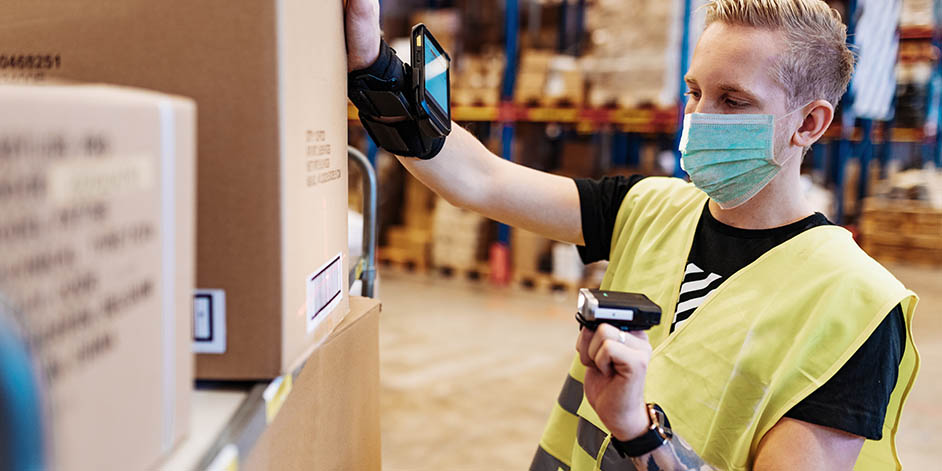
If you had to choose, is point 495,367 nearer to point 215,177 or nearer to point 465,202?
point 465,202

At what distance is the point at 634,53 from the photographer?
6227 mm

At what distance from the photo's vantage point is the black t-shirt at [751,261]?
1.25 meters

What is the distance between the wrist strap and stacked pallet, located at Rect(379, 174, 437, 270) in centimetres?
614

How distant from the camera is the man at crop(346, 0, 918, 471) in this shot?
1252mm

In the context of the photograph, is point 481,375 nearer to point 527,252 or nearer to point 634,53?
point 527,252

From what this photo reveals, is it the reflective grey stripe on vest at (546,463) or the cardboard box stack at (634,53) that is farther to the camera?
the cardboard box stack at (634,53)

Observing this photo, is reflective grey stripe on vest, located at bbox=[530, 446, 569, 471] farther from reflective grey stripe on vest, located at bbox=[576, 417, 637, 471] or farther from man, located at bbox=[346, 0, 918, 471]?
reflective grey stripe on vest, located at bbox=[576, 417, 637, 471]

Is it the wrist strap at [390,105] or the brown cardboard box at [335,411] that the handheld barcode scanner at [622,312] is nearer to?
the brown cardboard box at [335,411]

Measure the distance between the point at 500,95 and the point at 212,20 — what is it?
664 centimetres

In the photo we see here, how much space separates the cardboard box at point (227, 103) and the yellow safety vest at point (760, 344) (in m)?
0.84

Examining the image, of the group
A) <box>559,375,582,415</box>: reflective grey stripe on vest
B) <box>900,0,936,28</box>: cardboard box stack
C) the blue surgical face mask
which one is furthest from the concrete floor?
<box>900,0,936,28</box>: cardboard box stack

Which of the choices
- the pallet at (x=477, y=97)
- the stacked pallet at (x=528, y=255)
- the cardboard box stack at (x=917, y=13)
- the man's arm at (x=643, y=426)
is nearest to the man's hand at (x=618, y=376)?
the man's arm at (x=643, y=426)

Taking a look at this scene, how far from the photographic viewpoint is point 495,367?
4.95 meters

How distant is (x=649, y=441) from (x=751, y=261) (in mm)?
473
